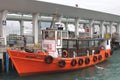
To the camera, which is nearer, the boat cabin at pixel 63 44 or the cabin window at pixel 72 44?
the boat cabin at pixel 63 44

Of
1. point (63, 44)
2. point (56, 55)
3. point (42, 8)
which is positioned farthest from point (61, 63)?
point (42, 8)

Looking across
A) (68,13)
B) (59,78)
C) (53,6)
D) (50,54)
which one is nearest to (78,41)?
(50,54)

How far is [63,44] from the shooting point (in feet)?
83.9

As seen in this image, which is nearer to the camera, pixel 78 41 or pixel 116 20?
pixel 78 41

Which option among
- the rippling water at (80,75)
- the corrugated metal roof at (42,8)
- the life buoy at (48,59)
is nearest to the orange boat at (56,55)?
the life buoy at (48,59)

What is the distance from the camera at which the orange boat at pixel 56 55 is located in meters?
22.1

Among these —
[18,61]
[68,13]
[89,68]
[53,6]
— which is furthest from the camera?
[68,13]

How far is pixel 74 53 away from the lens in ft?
83.1

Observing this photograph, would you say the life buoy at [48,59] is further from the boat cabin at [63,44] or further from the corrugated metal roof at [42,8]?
the corrugated metal roof at [42,8]

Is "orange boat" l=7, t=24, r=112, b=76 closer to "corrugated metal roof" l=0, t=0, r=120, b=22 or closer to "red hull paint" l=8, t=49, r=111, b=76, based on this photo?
"red hull paint" l=8, t=49, r=111, b=76

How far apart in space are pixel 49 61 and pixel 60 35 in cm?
330

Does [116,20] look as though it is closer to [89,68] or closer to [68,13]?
[68,13]

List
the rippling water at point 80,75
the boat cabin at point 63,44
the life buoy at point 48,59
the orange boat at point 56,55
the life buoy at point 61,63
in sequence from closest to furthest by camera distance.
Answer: the orange boat at point 56,55
the rippling water at point 80,75
the life buoy at point 48,59
the life buoy at point 61,63
the boat cabin at point 63,44

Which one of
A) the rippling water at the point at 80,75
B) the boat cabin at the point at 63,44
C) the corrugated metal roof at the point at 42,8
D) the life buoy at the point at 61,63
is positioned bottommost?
the rippling water at the point at 80,75
